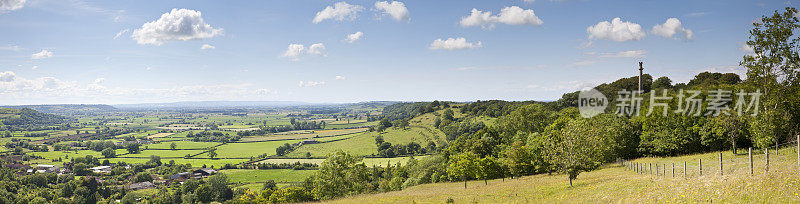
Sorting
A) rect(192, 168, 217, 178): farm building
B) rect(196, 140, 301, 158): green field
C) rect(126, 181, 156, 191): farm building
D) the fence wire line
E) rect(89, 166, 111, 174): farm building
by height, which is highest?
the fence wire line

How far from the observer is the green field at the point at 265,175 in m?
96.2

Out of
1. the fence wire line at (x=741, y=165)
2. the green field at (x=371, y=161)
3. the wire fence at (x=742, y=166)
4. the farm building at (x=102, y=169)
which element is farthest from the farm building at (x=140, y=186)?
the fence wire line at (x=741, y=165)

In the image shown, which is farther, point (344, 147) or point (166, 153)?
point (166, 153)

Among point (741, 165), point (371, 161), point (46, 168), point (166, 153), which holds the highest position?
point (741, 165)

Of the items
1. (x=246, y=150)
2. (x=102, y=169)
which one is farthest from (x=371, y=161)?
(x=102, y=169)

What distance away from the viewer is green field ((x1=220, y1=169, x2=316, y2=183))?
96188mm

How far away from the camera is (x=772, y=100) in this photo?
73.4 ft

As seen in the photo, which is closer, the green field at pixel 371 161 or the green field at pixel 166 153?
the green field at pixel 371 161

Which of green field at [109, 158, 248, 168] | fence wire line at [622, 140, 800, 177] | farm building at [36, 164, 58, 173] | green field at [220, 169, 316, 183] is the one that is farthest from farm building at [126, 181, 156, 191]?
fence wire line at [622, 140, 800, 177]

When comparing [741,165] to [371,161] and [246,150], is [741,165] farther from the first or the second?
[246,150]

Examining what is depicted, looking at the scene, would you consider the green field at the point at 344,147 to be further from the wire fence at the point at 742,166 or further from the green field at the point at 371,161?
the wire fence at the point at 742,166

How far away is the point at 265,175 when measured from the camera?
334ft

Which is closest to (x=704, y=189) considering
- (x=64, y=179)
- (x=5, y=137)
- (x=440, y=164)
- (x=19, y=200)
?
(x=440, y=164)

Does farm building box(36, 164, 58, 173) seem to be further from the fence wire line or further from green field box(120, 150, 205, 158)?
the fence wire line
